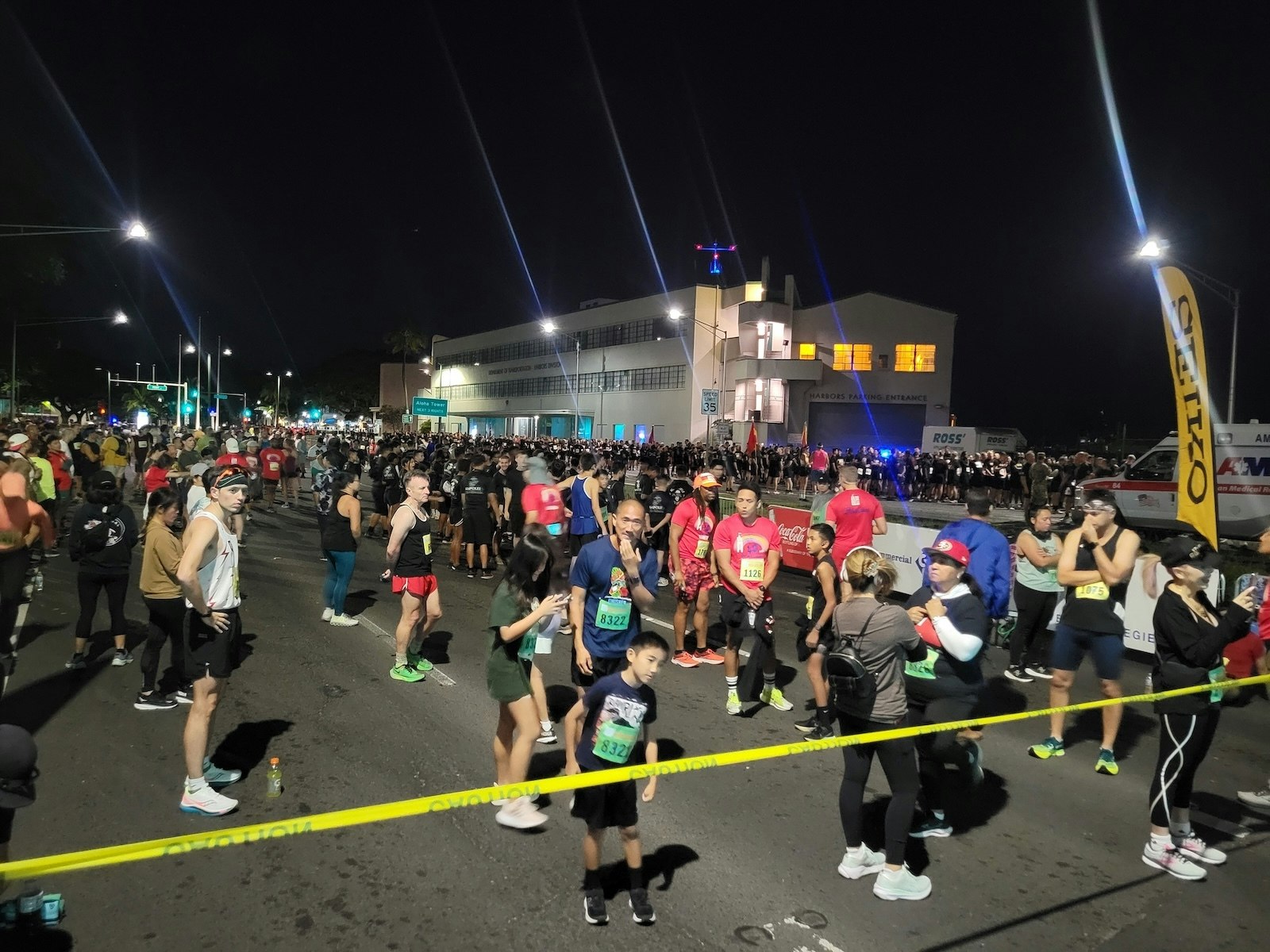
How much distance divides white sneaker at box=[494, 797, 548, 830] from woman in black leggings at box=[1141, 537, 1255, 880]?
3447 mm

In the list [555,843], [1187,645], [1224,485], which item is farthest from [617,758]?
[1224,485]

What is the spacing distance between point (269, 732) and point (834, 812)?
13.7 feet

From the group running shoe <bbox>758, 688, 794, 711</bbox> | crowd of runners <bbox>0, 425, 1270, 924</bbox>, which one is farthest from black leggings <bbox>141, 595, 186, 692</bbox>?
running shoe <bbox>758, 688, 794, 711</bbox>

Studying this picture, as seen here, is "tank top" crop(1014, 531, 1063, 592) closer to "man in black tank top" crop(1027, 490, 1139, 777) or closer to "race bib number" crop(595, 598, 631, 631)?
"man in black tank top" crop(1027, 490, 1139, 777)

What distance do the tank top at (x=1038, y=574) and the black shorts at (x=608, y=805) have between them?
536 centimetres

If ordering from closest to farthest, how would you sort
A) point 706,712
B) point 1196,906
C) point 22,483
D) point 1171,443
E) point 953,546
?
1. point 1196,906
2. point 953,546
3. point 706,712
4. point 22,483
5. point 1171,443

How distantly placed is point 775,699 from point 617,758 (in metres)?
3.41

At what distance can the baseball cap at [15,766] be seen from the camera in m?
2.20

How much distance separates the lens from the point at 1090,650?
559cm

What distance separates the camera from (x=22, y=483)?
6930 mm

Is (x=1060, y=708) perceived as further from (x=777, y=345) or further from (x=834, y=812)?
(x=777, y=345)

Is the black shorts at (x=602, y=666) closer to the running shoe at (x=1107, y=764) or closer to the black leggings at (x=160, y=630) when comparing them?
the black leggings at (x=160, y=630)

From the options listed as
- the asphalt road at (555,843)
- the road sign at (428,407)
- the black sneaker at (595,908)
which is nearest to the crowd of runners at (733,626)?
the black sneaker at (595,908)

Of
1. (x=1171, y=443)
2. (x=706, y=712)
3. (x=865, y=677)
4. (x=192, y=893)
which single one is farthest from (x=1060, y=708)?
(x=1171, y=443)
